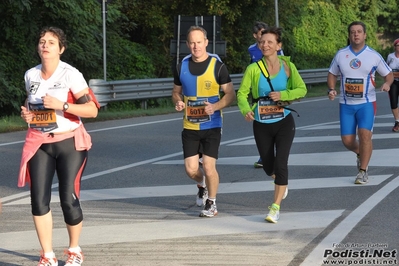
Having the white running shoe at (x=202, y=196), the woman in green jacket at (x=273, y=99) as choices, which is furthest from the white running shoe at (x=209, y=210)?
the woman in green jacket at (x=273, y=99)

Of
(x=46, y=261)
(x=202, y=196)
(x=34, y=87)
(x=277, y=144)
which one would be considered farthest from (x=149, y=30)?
(x=46, y=261)

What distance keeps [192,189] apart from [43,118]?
12.7 feet

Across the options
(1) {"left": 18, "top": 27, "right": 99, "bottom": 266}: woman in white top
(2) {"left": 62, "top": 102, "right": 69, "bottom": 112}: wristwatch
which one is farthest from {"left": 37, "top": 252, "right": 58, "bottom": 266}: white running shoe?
(2) {"left": 62, "top": 102, "right": 69, "bottom": 112}: wristwatch

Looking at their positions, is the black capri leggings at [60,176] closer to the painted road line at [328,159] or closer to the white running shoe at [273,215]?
the white running shoe at [273,215]

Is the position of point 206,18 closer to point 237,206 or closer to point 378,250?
point 237,206

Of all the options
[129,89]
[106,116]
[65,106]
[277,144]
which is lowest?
[106,116]

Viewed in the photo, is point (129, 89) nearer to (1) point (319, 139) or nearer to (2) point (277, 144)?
(1) point (319, 139)

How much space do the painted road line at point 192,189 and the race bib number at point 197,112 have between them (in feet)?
4.97

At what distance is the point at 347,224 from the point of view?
8039 millimetres

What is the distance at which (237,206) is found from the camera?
30.1 ft

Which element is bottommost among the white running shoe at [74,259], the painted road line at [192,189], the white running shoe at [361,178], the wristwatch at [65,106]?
the painted road line at [192,189]

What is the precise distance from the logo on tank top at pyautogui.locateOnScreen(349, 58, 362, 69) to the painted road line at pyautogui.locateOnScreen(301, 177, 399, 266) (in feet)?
4.63

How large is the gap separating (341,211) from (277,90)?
1.32 meters

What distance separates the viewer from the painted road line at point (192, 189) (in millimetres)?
9859
